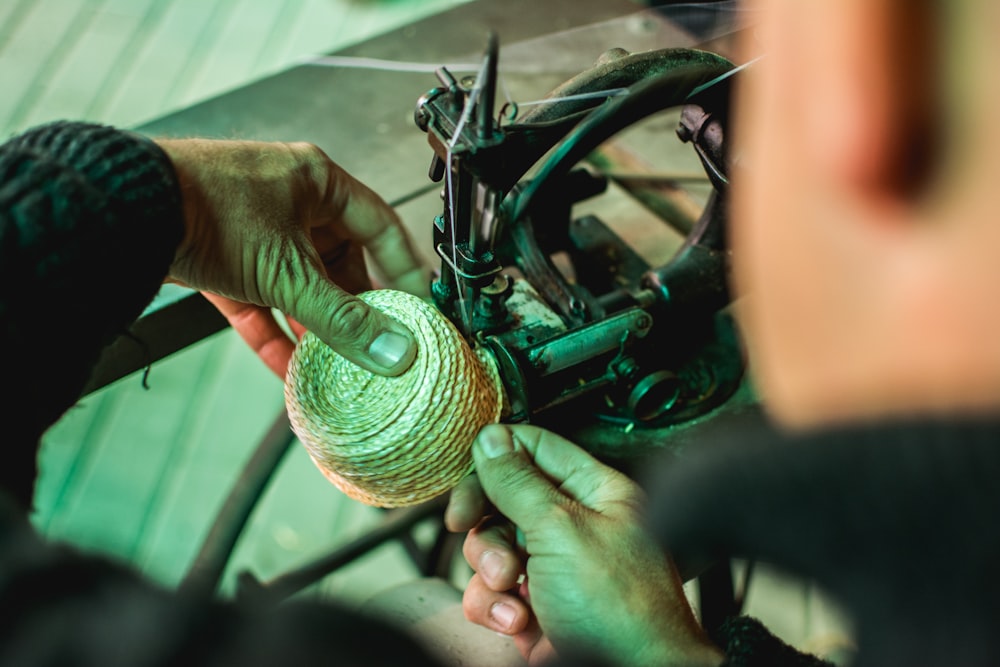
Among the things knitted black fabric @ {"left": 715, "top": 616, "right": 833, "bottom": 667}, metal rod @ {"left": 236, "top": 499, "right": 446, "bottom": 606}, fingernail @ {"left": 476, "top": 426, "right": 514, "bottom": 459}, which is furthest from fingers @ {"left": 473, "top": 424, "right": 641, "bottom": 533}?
metal rod @ {"left": 236, "top": 499, "right": 446, "bottom": 606}

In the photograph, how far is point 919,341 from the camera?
0.31 metres

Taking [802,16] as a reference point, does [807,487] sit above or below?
below

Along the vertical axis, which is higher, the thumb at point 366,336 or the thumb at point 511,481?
the thumb at point 366,336

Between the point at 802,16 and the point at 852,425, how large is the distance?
0.16 meters

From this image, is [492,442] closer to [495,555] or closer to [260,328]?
[495,555]

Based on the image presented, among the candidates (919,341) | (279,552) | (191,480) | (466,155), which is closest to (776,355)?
(919,341)

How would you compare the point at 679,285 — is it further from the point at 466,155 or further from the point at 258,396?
the point at 258,396

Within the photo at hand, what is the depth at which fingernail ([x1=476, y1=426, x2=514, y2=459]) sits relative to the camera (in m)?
0.70

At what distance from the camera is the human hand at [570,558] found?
64 centimetres

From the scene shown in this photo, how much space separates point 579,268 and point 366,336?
429 millimetres

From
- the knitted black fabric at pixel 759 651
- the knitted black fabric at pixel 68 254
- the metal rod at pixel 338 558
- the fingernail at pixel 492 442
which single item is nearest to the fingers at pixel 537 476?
the fingernail at pixel 492 442

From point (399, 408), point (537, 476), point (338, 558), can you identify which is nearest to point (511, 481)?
point (537, 476)

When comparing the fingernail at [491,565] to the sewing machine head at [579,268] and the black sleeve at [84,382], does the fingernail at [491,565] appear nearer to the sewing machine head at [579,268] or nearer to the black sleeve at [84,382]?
the sewing machine head at [579,268]

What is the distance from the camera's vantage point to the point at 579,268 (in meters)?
1.02
